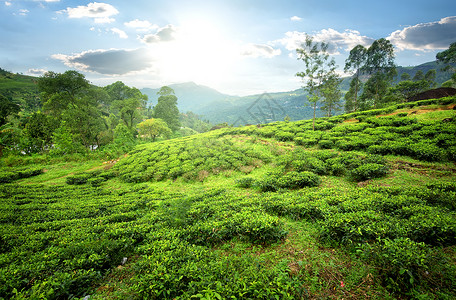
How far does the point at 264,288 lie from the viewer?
299cm

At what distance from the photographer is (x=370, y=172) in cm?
826

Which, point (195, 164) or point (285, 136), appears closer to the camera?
point (195, 164)

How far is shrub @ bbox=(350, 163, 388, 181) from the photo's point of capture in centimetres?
820

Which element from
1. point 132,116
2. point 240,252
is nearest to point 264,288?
point 240,252

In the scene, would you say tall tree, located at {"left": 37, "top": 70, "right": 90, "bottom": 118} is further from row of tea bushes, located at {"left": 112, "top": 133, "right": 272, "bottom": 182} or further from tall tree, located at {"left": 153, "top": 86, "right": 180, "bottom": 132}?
row of tea bushes, located at {"left": 112, "top": 133, "right": 272, "bottom": 182}

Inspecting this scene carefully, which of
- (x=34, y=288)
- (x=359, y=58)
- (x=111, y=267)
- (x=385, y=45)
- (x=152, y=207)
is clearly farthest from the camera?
(x=359, y=58)

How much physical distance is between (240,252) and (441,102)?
26.7m

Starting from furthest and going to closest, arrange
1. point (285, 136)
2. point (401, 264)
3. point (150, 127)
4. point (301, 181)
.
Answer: point (150, 127), point (285, 136), point (301, 181), point (401, 264)

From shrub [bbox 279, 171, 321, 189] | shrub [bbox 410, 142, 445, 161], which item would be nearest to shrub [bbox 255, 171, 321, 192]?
shrub [bbox 279, 171, 321, 189]

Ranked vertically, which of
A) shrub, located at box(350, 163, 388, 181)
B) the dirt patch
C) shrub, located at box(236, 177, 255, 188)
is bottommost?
shrub, located at box(236, 177, 255, 188)

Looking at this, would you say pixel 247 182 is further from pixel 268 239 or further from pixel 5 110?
pixel 5 110

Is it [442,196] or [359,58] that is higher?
[359,58]

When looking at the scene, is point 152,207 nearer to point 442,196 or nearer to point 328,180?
point 328,180

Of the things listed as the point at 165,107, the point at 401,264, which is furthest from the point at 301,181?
the point at 165,107
